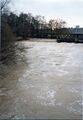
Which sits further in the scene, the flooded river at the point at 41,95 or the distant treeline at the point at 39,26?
the distant treeline at the point at 39,26

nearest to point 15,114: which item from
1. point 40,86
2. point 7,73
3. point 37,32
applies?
point 40,86

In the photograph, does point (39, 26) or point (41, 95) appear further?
point (39, 26)

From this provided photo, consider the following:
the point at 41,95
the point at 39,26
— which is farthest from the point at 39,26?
the point at 41,95

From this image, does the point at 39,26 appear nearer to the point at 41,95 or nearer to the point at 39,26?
the point at 39,26

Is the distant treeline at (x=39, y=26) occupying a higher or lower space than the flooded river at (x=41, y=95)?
higher

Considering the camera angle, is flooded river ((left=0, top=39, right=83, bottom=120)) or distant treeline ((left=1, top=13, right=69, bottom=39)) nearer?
flooded river ((left=0, top=39, right=83, bottom=120))

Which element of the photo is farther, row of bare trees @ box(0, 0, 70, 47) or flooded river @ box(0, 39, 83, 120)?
row of bare trees @ box(0, 0, 70, 47)

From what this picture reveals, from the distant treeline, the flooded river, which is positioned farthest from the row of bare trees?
the flooded river

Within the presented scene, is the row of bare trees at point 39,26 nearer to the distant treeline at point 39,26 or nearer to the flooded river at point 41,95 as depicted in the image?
the distant treeline at point 39,26

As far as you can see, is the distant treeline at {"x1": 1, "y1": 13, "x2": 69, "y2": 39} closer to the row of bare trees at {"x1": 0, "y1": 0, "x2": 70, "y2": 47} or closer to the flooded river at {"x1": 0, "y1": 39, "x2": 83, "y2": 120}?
the row of bare trees at {"x1": 0, "y1": 0, "x2": 70, "y2": 47}

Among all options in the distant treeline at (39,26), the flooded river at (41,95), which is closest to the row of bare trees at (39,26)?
the distant treeline at (39,26)

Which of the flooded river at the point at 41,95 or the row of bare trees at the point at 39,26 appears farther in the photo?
the row of bare trees at the point at 39,26

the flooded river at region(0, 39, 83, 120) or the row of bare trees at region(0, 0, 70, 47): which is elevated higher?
the row of bare trees at region(0, 0, 70, 47)

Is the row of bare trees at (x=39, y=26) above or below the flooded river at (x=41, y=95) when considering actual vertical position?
above
